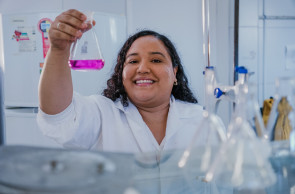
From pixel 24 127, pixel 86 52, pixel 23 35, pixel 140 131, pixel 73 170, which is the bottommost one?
pixel 24 127

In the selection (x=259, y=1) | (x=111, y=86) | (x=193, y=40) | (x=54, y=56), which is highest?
(x=259, y=1)

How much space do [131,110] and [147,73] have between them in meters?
0.18

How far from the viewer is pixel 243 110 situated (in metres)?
0.59

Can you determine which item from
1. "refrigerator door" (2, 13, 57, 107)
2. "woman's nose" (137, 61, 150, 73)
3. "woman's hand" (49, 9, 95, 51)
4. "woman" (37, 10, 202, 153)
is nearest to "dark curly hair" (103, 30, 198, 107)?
"woman" (37, 10, 202, 153)

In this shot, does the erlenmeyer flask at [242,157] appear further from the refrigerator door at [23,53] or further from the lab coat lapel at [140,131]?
the refrigerator door at [23,53]

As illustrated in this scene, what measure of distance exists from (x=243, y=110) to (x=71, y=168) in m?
0.35

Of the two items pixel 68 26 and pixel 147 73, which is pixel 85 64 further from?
pixel 68 26

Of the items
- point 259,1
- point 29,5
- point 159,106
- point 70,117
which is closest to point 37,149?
point 70,117

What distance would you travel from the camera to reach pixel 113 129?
128cm

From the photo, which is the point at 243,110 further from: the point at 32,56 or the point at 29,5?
the point at 29,5

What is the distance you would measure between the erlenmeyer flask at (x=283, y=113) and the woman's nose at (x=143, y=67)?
28.3 inches

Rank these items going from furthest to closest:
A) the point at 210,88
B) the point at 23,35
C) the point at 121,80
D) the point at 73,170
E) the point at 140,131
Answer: the point at 23,35 < the point at 121,80 < the point at 140,131 < the point at 210,88 < the point at 73,170

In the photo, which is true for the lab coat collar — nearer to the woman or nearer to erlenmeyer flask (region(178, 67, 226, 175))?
the woman

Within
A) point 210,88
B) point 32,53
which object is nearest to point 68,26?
point 210,88
